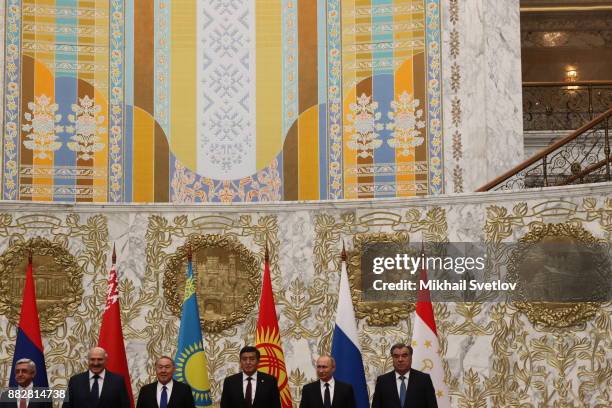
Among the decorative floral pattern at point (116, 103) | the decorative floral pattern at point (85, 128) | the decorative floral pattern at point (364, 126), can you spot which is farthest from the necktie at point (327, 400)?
the decorative floral pattern at point (85, 128)

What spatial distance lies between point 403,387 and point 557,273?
277 centimetres

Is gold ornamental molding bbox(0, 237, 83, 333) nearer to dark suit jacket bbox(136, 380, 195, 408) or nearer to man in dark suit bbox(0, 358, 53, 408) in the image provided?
dark suit jacket bbox(136, 380, 195, 408)

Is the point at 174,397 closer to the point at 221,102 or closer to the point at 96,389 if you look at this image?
the point at 96,389

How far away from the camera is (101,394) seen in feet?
25.3

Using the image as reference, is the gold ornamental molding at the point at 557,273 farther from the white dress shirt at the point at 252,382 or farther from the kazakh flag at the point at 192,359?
the white dress shirt at the point at 252,382

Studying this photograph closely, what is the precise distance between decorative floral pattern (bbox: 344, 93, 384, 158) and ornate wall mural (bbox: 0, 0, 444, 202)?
0.03 ft

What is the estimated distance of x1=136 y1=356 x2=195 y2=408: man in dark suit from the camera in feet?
25.7

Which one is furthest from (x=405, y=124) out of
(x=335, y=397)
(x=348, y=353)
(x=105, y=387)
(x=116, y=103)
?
(x=105, y=387)

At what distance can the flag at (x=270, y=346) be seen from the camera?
914 cm

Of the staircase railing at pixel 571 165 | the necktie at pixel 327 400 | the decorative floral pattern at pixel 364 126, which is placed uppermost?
the decorative floral pattern at pixel 364 126

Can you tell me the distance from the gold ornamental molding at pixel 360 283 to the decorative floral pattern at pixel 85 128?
3.06m

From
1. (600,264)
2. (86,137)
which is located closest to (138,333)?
(86,137)

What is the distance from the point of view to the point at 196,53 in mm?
11969

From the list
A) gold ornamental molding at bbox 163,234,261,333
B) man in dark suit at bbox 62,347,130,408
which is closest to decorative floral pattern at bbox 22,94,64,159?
gold ornamental molding at bbox 163,234,261,333
